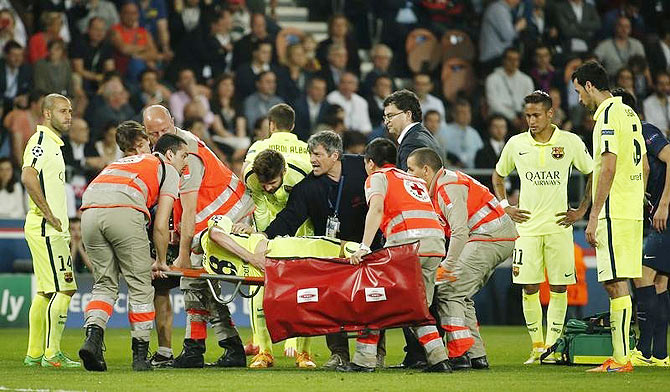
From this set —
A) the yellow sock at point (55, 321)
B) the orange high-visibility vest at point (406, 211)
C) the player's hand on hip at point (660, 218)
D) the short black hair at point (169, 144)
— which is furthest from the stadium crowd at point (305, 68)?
the orange high-visibility vest at point (406, 211)

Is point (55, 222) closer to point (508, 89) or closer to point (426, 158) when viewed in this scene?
point (426, 158)

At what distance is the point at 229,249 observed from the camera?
10617 mm

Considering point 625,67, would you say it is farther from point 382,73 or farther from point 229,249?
point 229,249

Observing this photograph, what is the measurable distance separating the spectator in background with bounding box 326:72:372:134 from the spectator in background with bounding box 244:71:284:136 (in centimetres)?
99

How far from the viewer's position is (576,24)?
2311 cm

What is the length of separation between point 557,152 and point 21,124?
9.13 m

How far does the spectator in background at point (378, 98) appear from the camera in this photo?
2086cm

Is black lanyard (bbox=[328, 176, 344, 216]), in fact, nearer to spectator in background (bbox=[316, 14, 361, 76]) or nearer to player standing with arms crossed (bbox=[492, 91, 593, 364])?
player standing with arms crossed (bbox=[492, 91, 593, 364])

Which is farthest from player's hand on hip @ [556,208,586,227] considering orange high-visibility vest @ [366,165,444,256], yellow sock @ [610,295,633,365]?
orange high-visibility vest @ [366,165,444,256]

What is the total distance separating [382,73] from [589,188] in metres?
9.53

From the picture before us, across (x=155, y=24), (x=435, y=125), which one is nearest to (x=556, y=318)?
(x=435, y=125)

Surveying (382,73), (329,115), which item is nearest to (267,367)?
(329,115)

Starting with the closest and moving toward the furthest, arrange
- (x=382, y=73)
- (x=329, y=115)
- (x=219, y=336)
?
(x=219, y=336)
(x=329, y=115)
(x=382, y=73)

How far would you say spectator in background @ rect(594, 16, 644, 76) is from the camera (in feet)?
73.9
